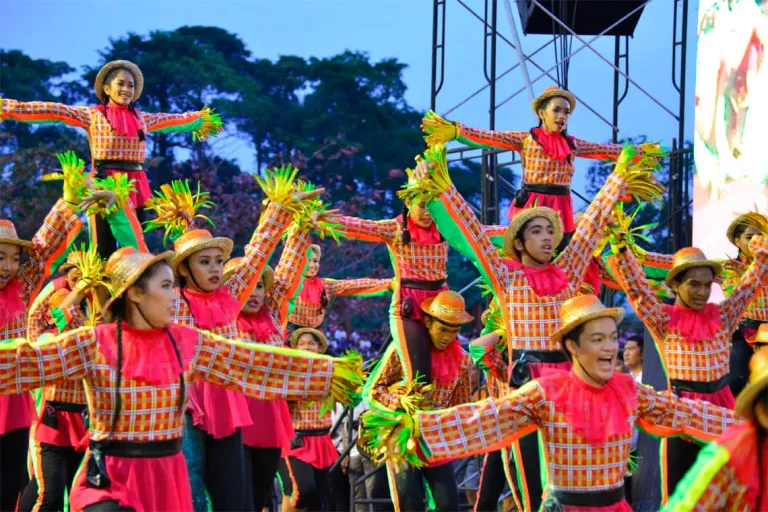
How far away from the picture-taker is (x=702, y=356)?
6824 mm

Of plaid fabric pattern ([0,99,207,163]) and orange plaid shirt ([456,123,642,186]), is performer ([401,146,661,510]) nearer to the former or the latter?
orange plaid shirt ([456,123,642,186])

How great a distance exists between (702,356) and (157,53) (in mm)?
16778

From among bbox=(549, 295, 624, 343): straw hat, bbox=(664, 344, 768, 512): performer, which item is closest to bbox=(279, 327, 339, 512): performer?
bbox=(549, 295, 624, 343): straw hat

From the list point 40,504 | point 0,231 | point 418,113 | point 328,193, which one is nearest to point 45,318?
point 0,231

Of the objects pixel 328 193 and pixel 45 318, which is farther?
pixel 328 193

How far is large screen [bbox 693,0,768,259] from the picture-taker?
8983 millimetres

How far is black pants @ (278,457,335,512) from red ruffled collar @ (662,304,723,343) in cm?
289

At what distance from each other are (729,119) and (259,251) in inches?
171

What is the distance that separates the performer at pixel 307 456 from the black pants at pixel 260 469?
1738 mm

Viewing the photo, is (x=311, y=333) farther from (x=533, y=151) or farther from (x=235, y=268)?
(x=235, y=268)

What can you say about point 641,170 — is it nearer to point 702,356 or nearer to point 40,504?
point 702,356

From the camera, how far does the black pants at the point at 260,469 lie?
21.8 feet

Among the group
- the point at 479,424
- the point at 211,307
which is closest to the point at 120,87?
the point at 211,307

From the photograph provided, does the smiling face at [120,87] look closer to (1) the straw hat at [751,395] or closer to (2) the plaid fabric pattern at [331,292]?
(2) the plaid fabric pattern at [331,292]
